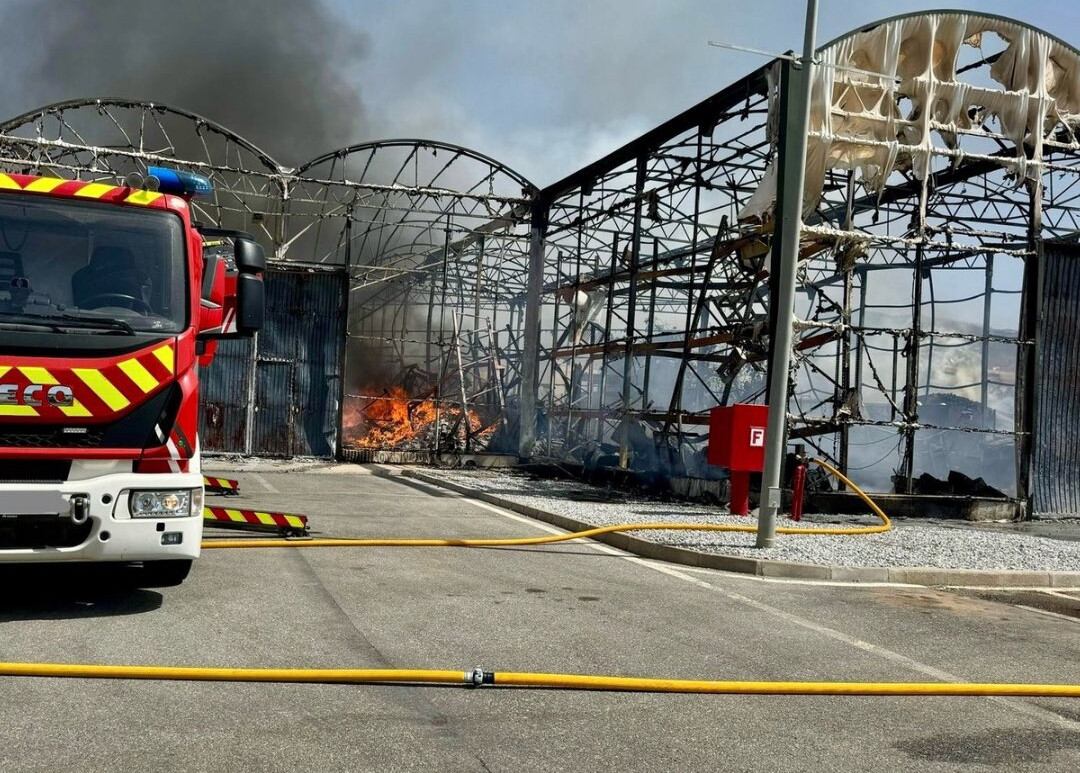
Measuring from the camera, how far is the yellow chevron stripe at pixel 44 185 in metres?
6.88

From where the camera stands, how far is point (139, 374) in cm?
645

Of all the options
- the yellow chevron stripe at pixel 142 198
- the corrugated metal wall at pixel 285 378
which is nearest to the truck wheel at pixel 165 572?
the yellow chevron stripe at pixel 142 198

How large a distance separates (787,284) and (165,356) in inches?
276

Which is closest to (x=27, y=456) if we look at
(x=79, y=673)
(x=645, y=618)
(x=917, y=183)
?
(x=79, y=673)

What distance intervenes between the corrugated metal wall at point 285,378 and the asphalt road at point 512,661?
15239 mm

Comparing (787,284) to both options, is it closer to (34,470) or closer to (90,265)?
(90,265)

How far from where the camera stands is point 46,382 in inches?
241

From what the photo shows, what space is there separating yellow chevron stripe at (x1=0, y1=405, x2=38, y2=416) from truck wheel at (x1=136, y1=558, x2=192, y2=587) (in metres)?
1.63

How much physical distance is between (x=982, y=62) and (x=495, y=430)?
50.8ft

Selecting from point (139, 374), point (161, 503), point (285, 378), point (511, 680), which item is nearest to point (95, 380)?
point (139, 374)

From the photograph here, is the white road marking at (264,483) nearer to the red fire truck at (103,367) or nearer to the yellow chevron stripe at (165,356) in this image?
the red fire truck at (103,367)

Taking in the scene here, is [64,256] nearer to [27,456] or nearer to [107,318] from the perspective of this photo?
[107,318]

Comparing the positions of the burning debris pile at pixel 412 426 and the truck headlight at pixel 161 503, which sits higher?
the burning debris pile at pixel 412 426

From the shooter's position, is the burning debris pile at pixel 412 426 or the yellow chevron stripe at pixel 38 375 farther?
the burning debris pile at pixel 412 426
